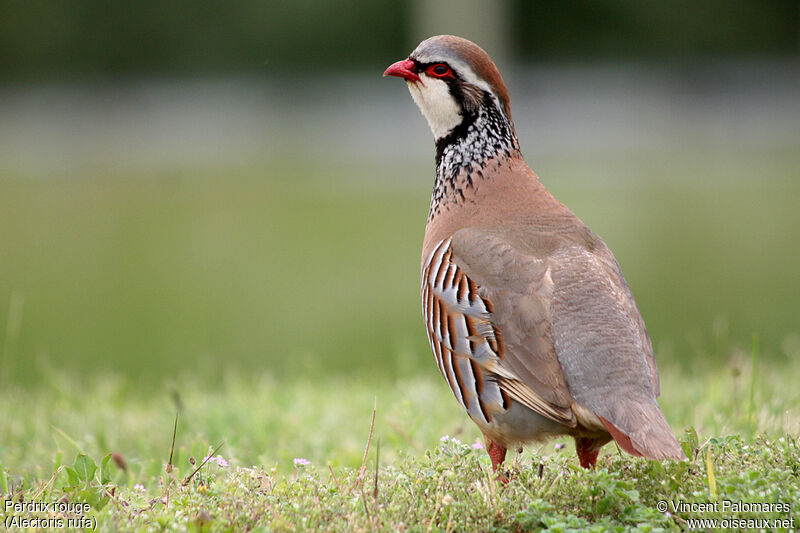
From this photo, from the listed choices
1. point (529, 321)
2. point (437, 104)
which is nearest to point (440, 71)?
point (437, 104)

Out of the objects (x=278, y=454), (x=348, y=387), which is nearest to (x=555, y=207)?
(x=278, y=454)

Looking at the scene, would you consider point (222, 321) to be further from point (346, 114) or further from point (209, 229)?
point (346, 114)

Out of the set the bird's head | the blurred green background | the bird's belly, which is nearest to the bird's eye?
the bird's head

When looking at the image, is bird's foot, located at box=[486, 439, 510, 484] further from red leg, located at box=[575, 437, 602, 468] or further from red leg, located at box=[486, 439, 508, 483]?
red leg, located at box=[575, 437, 602, 468]

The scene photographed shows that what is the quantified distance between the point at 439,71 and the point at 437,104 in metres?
0.12

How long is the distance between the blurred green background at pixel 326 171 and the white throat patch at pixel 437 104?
1495mm

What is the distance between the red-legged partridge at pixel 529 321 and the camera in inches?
110

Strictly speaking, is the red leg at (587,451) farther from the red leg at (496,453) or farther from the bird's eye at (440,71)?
the bird's eye at (440,71)

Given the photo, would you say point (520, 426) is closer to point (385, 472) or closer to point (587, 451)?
point (587, 451)

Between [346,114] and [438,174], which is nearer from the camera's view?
[438,174]

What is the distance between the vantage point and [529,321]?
293 centimetres

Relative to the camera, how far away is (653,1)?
29.0 meters

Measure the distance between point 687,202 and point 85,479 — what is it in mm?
13939

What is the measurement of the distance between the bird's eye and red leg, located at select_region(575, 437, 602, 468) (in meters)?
1.41
